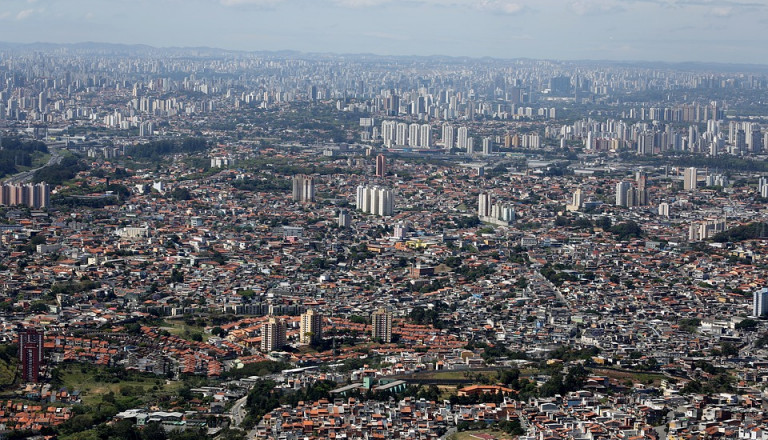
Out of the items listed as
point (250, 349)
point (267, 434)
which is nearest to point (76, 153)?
point (250, 349)

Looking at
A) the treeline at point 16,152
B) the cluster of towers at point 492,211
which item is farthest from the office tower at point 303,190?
the treeline at point 16,152

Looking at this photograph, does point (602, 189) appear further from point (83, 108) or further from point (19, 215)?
point (83, 108)

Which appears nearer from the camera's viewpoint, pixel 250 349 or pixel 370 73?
pixel 250 349

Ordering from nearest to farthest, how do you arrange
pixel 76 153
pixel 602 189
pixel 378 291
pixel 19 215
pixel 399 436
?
pixel 399 436 → pixel 378 291 → pixel 19 215 → pixel 602 189 → pixel 76 153

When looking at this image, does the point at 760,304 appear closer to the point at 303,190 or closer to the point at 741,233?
the point at 741,233

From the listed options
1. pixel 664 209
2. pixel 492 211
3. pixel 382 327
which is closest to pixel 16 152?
pixel 492 211

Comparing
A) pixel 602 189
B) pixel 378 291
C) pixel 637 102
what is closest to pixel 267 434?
pixel 378 291

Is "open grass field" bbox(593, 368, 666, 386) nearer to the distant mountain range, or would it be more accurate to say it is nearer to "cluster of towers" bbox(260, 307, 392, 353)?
"cluster of towers" bbox(260, 307, 392, 353)

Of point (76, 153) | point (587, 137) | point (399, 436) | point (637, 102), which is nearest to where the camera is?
point (399, 436)
